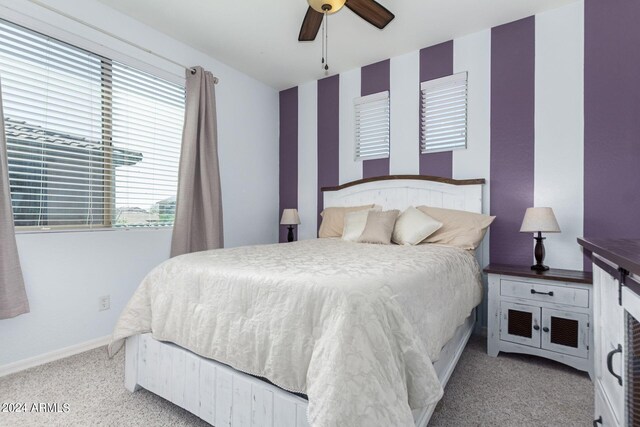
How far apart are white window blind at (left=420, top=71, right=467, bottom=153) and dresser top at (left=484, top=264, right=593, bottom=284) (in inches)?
47.8

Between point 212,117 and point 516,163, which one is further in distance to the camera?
point 212,117

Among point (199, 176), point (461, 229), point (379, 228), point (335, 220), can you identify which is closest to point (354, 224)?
point (379, 228)

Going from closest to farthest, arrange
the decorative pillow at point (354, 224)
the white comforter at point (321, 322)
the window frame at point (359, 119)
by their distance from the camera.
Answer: the white comforter at point (321, 322), the decorative pillow at point (354, 224), the window frame at point (359, 119)

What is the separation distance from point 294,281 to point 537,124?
8.41 feet

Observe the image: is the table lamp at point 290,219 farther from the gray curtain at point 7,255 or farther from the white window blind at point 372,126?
the gray curtain at point 7,255

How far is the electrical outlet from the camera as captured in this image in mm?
2526

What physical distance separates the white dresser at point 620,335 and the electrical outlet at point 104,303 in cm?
307

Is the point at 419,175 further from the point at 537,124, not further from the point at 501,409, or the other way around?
the point at 501,409

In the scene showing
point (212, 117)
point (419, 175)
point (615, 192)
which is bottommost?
point (615, 192)

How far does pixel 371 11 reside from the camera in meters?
2.04

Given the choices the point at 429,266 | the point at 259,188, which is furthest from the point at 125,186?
the point at 429,266

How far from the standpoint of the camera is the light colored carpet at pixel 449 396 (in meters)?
1.56

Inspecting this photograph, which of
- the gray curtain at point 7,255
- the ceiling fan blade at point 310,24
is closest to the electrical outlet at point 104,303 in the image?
the gray curtain at point 7,255

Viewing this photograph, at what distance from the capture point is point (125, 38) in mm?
2668
